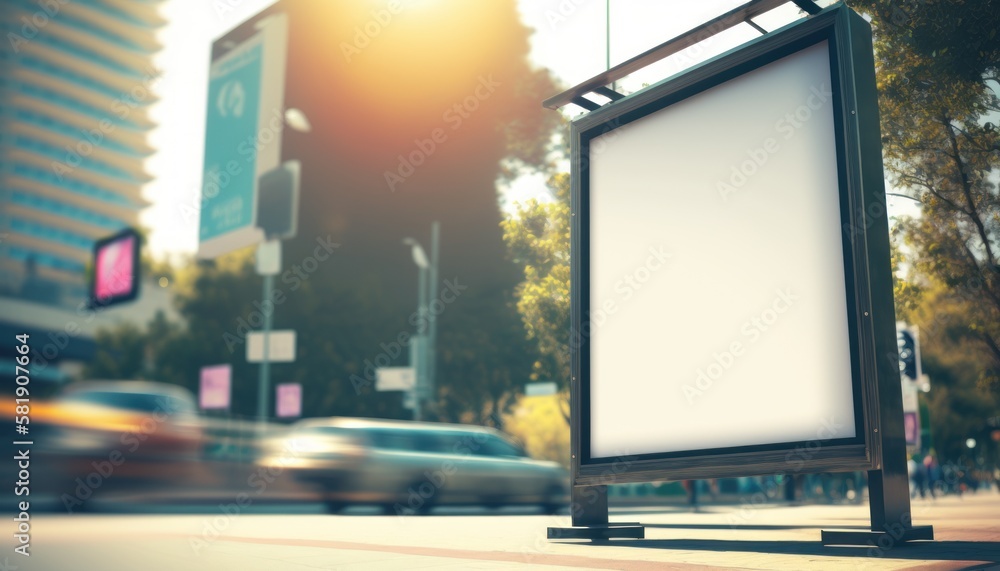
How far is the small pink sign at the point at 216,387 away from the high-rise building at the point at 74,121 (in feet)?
10.6

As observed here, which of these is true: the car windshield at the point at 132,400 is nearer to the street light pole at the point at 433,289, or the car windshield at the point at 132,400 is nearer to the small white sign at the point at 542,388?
the small white sign at the point at 542,388

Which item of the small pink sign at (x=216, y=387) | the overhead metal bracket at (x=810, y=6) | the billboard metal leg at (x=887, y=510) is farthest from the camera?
the small pink sign at (x=216, y=387)

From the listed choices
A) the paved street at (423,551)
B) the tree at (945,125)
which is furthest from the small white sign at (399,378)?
the tree at (945,125)

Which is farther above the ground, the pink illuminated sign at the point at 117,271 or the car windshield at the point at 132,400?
the pink illuminated sign at the point at 117,271

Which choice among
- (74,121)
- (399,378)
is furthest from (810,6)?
(399,378)

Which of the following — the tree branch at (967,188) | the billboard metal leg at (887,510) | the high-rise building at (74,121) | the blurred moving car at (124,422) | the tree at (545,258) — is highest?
the high-rise building at (74,121)

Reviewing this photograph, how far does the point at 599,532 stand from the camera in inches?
331

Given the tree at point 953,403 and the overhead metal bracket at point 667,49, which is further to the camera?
the tree at point 953,403

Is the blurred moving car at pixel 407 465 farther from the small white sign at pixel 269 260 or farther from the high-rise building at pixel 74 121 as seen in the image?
the high-rise building at pixel 74 121

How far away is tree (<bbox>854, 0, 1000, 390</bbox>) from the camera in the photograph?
33.9 feet

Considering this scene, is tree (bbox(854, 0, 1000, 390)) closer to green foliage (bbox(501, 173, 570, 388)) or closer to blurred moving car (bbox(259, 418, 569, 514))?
green foliage (bbox(501, 173, 570, 388))

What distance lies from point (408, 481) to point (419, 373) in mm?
5653

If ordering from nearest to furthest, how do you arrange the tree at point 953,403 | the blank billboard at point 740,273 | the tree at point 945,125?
1. the blank billboard at point 740,273
2. the tree at point 945,125
3. the tree at point 953,403

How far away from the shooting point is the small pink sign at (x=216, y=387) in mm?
18516
